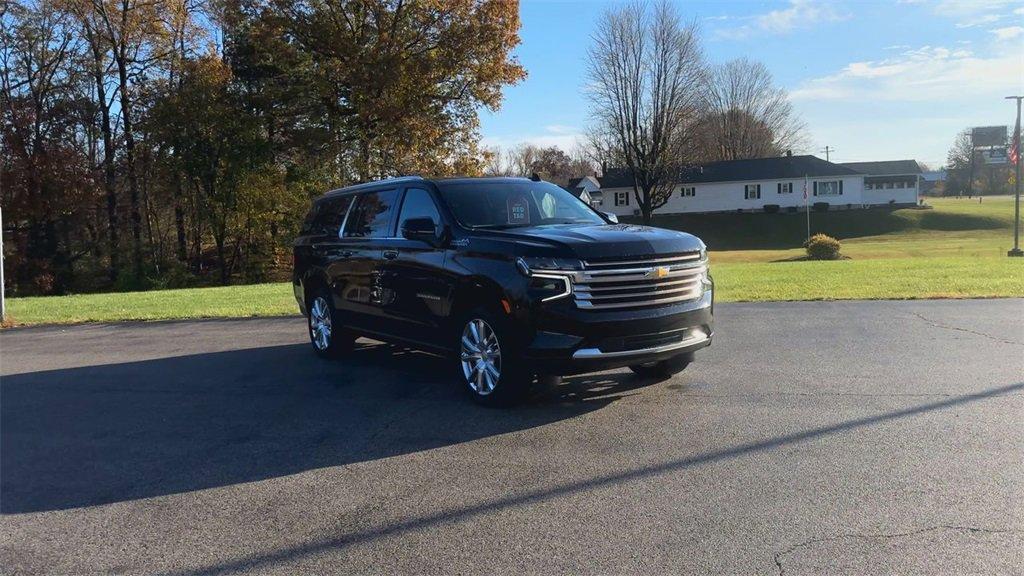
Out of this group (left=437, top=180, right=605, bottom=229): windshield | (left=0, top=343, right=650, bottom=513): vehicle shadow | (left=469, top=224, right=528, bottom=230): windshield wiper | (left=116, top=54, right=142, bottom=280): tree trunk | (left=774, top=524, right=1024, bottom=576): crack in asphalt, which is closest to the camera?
(left=774, top=524, right=1024, bottom=576): crack in asphalt

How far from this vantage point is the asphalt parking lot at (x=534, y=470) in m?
3.77

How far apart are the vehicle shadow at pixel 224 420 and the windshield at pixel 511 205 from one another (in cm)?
164

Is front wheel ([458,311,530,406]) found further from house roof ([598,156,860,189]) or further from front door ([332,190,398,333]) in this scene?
house roof ([598,156,860,189])

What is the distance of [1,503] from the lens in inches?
187

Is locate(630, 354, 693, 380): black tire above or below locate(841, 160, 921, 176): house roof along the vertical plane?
below

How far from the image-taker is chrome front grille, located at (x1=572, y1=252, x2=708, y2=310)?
20.0ft

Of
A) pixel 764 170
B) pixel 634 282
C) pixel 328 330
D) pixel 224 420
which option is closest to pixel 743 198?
pixel 764 170

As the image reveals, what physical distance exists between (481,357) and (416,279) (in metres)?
1.26

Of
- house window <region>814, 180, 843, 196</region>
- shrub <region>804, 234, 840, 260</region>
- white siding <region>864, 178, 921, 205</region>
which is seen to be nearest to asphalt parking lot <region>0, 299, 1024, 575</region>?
shrub <region>804, 234, 840, 260</region>

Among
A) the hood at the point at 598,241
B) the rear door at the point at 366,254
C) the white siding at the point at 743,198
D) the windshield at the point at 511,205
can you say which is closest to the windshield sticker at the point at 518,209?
the windshield at the point at 511,205

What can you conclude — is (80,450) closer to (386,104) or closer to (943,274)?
(943,274)

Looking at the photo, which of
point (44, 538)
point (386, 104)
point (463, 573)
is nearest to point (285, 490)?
point (44, 538)

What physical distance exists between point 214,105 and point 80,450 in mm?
34553

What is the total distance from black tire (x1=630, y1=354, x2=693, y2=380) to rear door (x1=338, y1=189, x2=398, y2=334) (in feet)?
8.96
